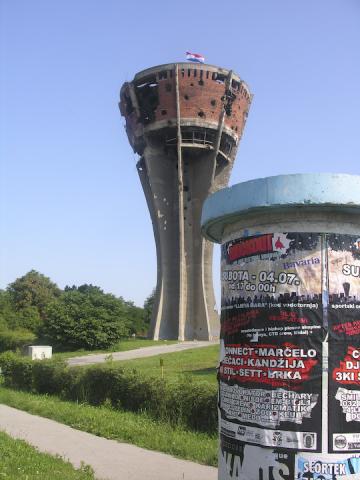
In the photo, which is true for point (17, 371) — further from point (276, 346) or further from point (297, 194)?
point (297, 194)

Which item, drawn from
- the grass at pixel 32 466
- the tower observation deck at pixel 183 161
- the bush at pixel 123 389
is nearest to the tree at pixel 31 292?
the tower observation deck at pixel 183 161

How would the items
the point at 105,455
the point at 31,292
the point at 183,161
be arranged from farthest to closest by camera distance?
the point at 31,292, the point at 183,161, the point at 105,455

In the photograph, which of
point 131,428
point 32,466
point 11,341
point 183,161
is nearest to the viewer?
point 32,466

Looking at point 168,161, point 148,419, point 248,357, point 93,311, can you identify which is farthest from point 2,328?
point 248,357

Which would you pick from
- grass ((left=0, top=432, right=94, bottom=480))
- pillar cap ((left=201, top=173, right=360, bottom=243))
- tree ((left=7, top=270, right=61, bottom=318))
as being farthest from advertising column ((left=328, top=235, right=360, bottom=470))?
tree ((left=7, top=270, right=61, bottom=318))

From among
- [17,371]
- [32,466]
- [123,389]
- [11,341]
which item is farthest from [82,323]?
[32,466]

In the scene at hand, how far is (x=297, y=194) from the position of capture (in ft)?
13.5

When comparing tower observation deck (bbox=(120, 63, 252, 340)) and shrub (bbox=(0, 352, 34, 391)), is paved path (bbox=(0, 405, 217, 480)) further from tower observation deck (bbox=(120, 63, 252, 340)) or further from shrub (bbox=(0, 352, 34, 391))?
tower observation deck (bbox=(120, 63, 252, 340))

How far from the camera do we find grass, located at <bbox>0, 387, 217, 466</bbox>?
8859mm

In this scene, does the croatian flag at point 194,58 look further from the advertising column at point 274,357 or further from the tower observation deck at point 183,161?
the advertising column at point 274,357

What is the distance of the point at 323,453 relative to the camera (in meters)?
3.98

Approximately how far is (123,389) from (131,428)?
2.51 meters

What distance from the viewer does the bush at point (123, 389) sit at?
1035 cm

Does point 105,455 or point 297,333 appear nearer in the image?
point 297,333
